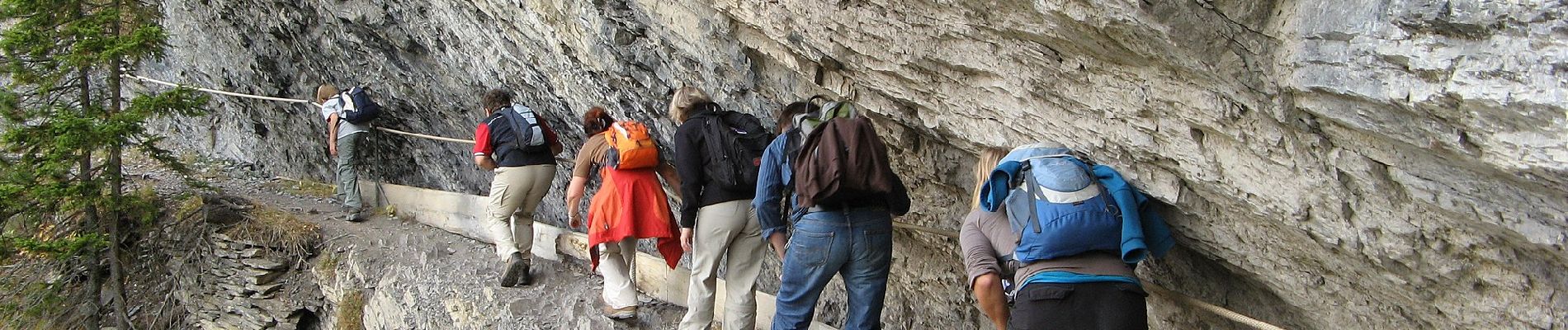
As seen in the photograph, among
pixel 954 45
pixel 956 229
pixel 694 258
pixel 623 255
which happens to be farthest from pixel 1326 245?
pixel 623 255

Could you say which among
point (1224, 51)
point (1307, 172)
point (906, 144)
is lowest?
point (906, 144)

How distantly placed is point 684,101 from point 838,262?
1.26 m

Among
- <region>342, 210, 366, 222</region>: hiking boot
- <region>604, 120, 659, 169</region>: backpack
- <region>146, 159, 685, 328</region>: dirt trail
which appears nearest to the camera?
<region>604, 120, 659, 169</region>: backpack

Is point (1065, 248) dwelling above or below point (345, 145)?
above

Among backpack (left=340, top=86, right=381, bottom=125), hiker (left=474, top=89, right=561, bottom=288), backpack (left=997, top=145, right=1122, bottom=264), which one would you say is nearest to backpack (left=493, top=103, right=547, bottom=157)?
hiker (left=474, top=89, right=561, bottom=288)

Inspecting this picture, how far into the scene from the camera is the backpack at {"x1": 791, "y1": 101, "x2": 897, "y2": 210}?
4.43m

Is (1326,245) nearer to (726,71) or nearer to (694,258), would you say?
(694,258)

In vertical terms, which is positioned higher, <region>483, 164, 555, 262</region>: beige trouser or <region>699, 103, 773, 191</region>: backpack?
<region>699, 103, 773, 191</region>: backpack

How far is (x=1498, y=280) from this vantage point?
339 centimetres

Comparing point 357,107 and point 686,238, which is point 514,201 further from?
point 357,107

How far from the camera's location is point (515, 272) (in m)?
7.65

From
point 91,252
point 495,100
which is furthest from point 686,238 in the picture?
point 91,252

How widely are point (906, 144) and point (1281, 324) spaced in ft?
7.47

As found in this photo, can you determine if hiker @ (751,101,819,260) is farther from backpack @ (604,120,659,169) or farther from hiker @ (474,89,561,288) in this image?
hiker @ (474,89,561,288)
